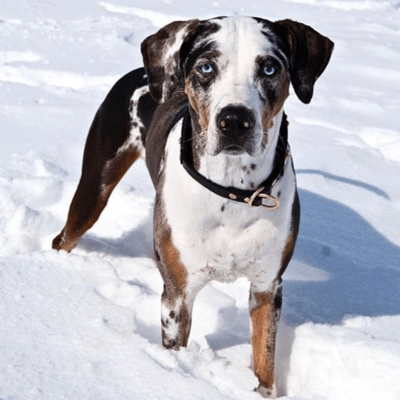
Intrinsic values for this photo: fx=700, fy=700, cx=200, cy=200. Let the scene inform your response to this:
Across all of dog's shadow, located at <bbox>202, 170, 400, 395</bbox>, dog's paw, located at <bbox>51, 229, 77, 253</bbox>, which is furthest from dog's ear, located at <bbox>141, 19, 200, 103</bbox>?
dog's paw, located at <bbox>51, 229, 77, 253</bbox>

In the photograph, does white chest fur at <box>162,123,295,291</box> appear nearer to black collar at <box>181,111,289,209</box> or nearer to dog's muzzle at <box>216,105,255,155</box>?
black collar at <box>181,111,289,209</box>

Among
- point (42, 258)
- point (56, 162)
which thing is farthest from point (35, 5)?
point (42, 258)

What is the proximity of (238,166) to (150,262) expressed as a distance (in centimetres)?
165

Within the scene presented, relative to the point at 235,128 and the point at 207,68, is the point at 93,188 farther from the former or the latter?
the point at 235,128

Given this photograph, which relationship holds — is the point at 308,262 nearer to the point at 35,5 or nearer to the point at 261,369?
the point at 261,369

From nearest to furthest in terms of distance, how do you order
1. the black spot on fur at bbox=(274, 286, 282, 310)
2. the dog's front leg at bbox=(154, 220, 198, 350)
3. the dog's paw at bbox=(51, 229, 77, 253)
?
the dog's front leg at bbox=(154, 220, 198, 350) < the black spot on fur at bbox=(274, 286, 282, 310) < the dog's paw at bbox=(51, 229, 77, 253)

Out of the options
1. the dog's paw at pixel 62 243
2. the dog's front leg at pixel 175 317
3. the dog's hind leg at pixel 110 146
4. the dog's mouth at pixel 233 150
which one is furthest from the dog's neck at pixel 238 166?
the dog's paw at pixel 62 243

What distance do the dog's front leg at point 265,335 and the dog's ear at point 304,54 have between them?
2.96ft

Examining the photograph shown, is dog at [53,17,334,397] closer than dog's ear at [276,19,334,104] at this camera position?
Yes

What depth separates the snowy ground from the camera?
2840 mm

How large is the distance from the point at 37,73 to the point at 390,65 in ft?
12.7

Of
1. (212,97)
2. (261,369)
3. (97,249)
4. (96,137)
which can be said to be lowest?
(97,249)

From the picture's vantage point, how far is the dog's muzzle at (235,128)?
2461 mm

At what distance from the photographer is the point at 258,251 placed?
2889 mm
